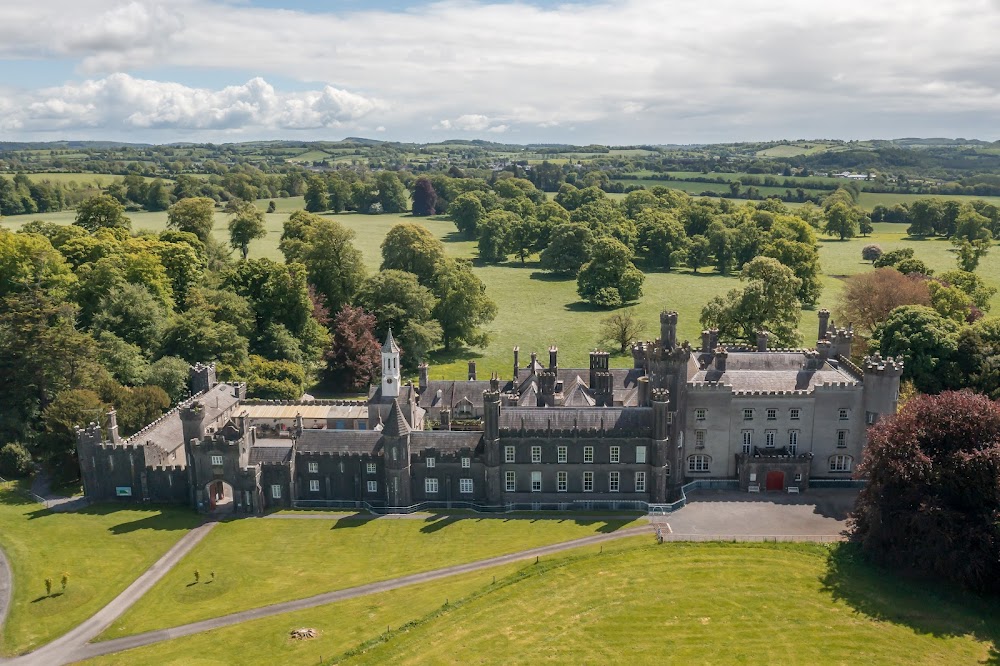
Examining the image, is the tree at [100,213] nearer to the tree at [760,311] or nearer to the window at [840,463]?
the tree at [760,311]

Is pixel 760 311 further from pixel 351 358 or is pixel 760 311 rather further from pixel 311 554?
pixel 311 554

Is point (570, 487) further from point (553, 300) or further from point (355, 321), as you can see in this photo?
point (553, 300)

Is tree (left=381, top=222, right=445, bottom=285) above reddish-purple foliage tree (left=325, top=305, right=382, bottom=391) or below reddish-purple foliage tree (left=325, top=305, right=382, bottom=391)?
above

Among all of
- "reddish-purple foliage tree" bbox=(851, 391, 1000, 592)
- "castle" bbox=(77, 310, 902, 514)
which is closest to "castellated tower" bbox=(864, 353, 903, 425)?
"castle" bbox=(77, 310, 902, 514)

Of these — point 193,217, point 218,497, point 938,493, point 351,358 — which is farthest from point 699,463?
point 193,217

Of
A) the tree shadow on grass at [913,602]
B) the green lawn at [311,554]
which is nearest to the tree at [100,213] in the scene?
the green lawn at [311,554]

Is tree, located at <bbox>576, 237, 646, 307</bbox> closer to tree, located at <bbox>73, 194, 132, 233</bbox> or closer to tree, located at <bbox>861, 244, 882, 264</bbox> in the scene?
tree, located at <bbox>861, 244, 882, 264</bbox>
